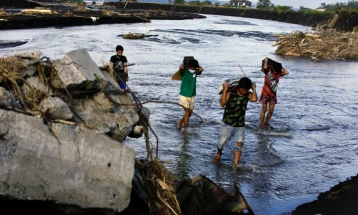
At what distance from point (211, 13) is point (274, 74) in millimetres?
89162

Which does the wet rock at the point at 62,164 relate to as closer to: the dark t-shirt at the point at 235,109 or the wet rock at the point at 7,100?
the wet rock at the point at 7,100

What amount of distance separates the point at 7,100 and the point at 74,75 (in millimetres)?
777

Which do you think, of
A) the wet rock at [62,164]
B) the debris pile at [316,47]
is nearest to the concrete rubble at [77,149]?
the wet rock at [62,164]

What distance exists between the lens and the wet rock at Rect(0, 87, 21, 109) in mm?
4373

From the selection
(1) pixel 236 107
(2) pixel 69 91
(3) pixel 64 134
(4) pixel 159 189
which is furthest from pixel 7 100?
(1) pixel 236 107

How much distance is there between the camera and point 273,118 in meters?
12.5

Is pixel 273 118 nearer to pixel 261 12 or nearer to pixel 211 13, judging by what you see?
pixel 261 12

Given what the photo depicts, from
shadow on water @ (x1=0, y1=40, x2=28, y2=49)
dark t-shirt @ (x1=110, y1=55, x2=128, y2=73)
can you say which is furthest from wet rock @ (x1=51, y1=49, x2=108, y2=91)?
shadow on water @ (x1=0, y1=40, x2=28, y2=49)

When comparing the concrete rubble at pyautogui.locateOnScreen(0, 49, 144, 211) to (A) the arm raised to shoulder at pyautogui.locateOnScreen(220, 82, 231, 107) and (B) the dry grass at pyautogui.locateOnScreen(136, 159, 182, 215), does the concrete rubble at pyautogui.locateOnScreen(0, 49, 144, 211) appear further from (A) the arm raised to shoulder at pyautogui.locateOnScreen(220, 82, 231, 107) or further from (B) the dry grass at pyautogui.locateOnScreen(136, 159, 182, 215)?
(A) the arm raised to shoulder at pyautogui.locateOnScreen(220, 82, 231, 107)

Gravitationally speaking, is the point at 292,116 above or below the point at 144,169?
below

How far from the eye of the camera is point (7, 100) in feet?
14.5

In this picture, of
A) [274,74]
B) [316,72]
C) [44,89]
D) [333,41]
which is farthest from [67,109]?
[333,41]

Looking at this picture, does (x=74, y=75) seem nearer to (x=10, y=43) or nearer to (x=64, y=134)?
(x=64, y=134)

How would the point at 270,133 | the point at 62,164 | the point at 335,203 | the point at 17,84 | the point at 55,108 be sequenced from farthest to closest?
the point at 270,133 < the point at 335,203 < the point at 17,84 < the point at 55,108 < the point at 62,164
